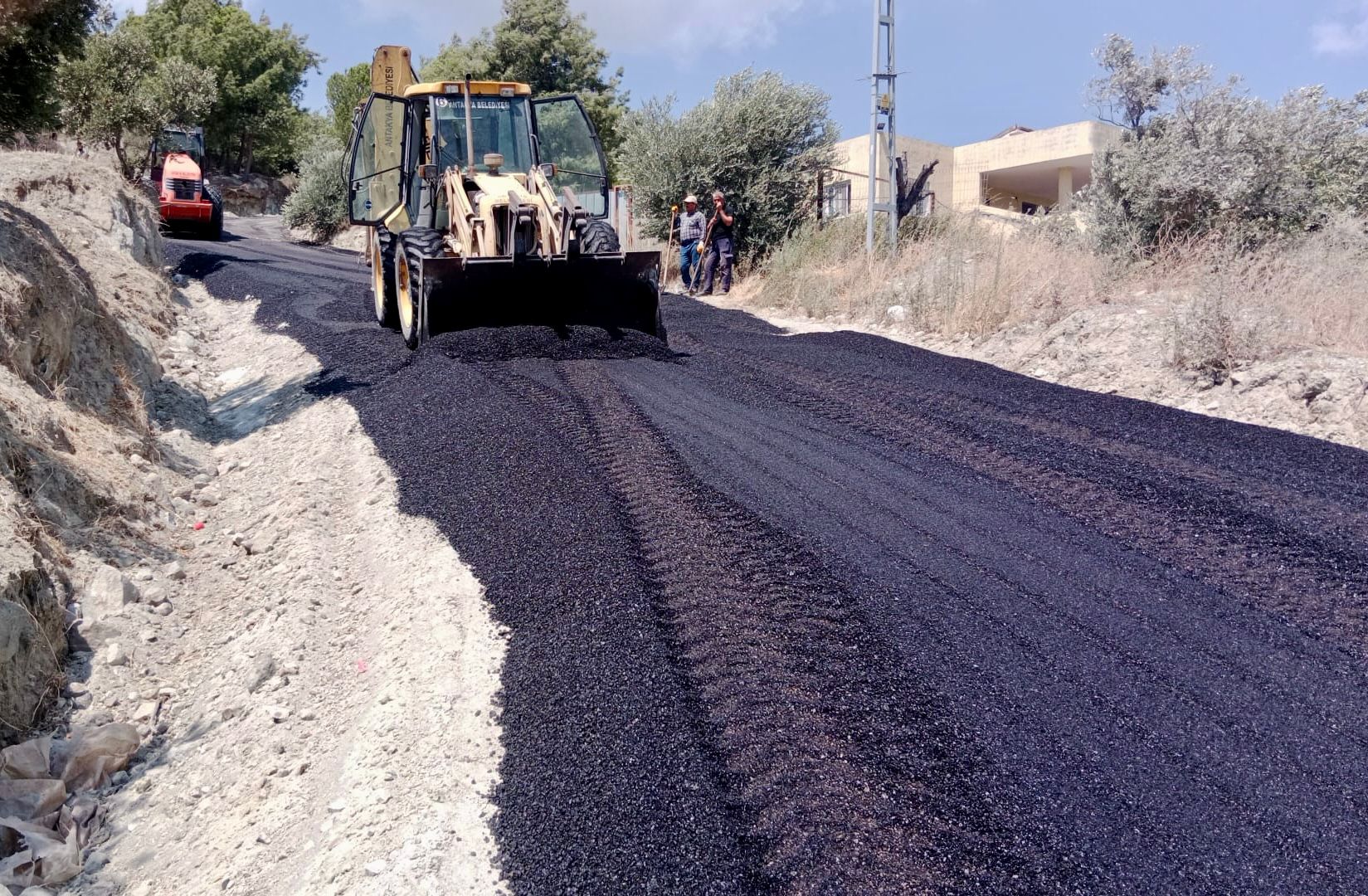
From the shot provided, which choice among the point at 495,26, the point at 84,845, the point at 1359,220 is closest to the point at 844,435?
the point at 84,845

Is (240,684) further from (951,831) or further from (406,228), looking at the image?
(406,228)

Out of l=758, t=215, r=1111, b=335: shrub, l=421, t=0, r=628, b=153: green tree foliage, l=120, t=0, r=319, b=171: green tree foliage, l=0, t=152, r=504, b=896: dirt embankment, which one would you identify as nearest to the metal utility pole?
l=758, t=215, r=1111, b=335: shrub

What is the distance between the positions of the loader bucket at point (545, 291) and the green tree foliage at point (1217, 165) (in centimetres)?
629

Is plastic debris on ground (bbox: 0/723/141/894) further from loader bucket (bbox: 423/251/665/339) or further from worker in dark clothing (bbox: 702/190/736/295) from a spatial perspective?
worker in dark clothing (bbox: 702/190/736/295)

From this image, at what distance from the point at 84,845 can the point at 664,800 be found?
234cm

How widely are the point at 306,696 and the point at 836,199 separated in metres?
19.0

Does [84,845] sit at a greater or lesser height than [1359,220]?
lesser

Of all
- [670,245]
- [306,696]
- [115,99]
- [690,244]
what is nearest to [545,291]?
[306,696]

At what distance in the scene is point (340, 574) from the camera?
5.63 meters

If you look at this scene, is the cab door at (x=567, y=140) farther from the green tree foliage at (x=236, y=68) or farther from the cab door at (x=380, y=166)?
the green tree foliage at (x=236, y=68)

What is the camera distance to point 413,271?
354 inches

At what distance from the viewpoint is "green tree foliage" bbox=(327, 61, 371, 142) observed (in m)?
43.5

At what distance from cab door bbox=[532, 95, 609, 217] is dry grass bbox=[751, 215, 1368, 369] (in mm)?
4648

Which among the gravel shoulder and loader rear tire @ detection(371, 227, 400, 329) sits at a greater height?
loader rear tire @ detection(371, 227, 400, 329)
